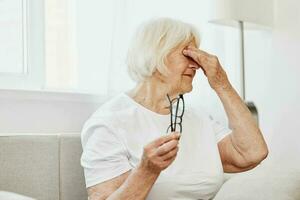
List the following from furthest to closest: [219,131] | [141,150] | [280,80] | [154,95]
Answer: [280,80] → [219,131] → [154,95] → [141,150]

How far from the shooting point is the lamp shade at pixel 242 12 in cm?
261

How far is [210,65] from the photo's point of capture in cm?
180

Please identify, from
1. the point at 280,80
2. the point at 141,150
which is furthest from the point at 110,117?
the point at 280,80

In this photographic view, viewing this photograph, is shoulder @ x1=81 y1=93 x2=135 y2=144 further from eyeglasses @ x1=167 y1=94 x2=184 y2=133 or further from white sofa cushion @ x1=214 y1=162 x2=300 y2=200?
white sofa cushion @ x1=214 y1=162 x2=300 y2=200

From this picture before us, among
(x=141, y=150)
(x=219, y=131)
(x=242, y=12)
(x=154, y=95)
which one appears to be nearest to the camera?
(x=141, y=150)

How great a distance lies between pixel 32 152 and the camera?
180cm

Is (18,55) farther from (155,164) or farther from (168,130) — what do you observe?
(155,164)

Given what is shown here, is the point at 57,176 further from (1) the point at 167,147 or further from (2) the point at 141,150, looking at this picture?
(1) the point at 167,147

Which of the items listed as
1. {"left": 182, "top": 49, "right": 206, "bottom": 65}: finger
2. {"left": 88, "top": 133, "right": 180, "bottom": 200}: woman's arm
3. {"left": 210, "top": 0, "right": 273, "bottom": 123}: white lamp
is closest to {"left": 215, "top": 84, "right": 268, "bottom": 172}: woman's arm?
{"left": 182, "top": 49, "right": 206, "bottom": 65}: finger

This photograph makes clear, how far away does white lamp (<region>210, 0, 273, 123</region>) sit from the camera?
8.55 feet

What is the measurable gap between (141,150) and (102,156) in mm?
131

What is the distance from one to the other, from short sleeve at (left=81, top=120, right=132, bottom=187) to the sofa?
189mm

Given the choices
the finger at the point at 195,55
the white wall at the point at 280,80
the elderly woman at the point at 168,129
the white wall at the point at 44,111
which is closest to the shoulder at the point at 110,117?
the elderly woman at the point at 168,129

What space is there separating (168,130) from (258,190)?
14.2 inches
